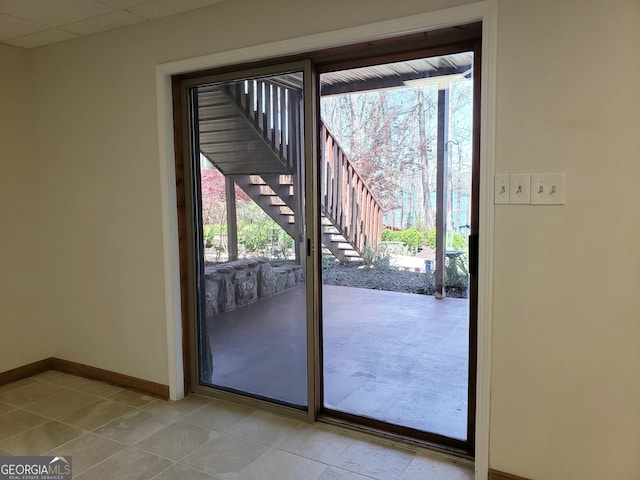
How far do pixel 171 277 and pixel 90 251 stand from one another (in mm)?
785

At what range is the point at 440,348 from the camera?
12.5ft

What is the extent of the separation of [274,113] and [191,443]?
1877mm

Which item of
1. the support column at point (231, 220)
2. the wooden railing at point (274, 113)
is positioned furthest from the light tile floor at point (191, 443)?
the wooden railing at point (274, 113)

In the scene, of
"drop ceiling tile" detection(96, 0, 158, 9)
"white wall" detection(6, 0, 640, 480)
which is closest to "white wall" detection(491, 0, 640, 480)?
"white wall" detection(6, 0, 640, 480)

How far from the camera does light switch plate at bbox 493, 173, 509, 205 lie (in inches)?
78.5

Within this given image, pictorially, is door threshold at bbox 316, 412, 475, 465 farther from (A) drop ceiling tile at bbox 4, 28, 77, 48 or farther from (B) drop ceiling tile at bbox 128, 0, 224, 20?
(A) drop ceiling tile at bbox 4, 28, 77, 48

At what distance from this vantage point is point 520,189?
197 centimetres

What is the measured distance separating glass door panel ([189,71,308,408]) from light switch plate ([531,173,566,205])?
1.21 metres

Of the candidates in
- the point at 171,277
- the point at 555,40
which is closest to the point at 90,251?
the point at 171,277

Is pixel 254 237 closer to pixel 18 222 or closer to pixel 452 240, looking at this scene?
pixel 452 240

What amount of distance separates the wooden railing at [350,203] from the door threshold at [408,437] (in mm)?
1256

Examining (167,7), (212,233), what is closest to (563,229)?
(212,233)

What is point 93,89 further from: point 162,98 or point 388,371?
point 388,371

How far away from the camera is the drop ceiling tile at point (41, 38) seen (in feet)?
9.95
